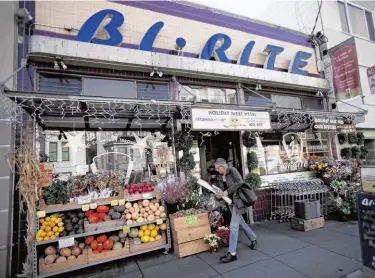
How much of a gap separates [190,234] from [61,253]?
2.64m

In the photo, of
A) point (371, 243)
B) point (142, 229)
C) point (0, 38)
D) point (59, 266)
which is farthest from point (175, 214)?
point (0, 38)

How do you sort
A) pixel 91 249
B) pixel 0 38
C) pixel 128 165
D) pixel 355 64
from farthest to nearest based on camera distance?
pixel 355 64
pixel 128 165
pixel 0 38
pixel 91 249

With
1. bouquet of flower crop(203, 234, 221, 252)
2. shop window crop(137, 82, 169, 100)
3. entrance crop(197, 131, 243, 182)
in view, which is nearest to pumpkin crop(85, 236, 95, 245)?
bouquet of flower crop(203, 234, 221, 252)

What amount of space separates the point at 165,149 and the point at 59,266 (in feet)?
11.6

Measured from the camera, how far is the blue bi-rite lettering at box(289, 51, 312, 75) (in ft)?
27.9

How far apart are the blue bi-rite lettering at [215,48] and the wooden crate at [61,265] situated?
619 centimetres

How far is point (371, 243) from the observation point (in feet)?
11.1

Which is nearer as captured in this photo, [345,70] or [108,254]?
[108,254]

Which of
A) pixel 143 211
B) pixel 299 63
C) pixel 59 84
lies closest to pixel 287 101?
pixel 299 63

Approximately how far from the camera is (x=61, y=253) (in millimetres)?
4391

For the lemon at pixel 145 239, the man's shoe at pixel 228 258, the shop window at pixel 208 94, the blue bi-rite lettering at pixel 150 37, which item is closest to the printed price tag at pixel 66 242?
the lemon at pixel 145 239

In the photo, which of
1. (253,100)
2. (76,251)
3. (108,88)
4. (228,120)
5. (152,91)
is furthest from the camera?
(253,100)

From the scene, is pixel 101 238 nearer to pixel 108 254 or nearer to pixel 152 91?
pixel 108 254

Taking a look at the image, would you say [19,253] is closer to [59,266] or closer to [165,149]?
[59,266]
